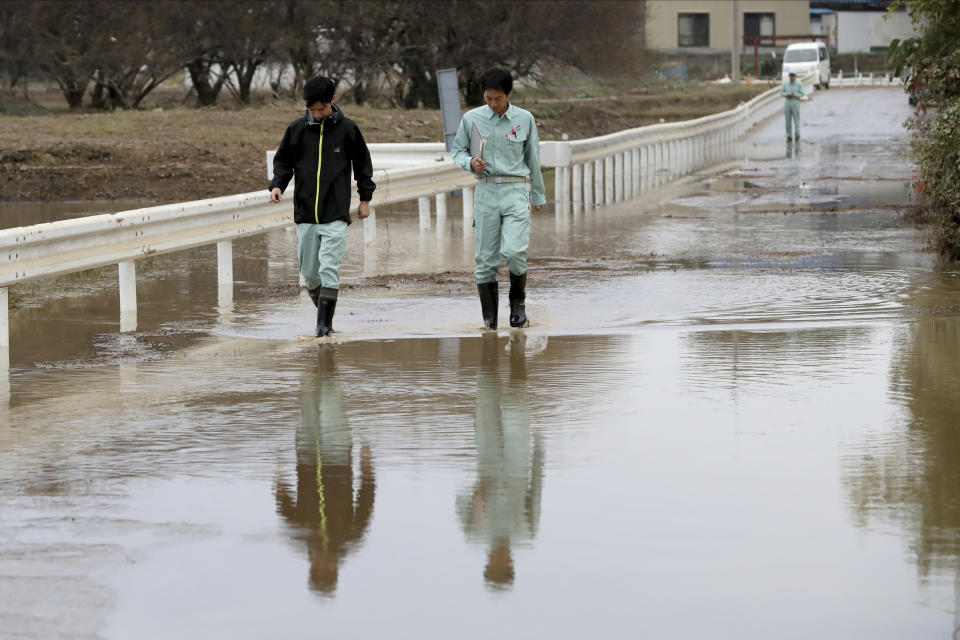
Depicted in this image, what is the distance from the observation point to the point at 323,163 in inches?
455

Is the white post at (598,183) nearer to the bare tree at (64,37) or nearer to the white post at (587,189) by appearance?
the white post at (587,189)

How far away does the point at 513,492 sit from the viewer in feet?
22.6

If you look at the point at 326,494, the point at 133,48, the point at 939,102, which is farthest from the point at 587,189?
the point at 133,48

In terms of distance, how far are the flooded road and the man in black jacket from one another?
1.76 ft

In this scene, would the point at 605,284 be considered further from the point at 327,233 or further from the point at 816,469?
the point at 816,469

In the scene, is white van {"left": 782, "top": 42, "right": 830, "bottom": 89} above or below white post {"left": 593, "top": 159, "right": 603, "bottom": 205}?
above

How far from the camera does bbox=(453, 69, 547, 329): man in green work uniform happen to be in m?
11.6

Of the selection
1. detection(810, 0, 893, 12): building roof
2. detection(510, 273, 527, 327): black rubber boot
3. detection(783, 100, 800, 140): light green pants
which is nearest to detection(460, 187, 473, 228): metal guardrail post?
detection(510, 273, 527, 327): black rubber boot

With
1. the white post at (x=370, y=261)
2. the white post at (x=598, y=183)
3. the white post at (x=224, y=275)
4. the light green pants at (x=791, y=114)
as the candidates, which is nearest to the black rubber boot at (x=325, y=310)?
the white post at (x=224, y=275)

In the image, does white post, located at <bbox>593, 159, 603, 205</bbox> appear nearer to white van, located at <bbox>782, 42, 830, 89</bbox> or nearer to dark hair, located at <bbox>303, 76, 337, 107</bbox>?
dark hair, located at <bbox>303, 76, 337, 107</bbox>

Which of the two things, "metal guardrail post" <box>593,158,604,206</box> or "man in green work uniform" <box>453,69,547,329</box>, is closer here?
"man in green work uniform" <box>453,69,547,329</box>

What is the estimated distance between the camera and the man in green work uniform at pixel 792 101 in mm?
37969

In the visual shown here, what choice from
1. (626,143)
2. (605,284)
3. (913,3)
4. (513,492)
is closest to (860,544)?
(513,492)

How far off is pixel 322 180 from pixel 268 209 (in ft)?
12.5
